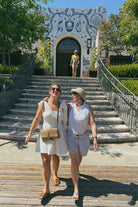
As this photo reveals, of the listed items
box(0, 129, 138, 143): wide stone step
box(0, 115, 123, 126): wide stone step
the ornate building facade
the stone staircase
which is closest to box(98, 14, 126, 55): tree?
the ornate building facade

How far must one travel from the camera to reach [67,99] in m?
8.00

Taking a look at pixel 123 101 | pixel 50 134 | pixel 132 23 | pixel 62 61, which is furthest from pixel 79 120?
pixel 62 61

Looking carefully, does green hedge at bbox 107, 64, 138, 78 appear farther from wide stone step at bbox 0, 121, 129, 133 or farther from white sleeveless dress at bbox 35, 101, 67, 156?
white sleeveless dress at bbox 35, 101, 67, 156

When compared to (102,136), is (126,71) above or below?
above

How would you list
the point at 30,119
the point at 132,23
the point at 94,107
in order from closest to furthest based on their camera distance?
the point at 30,119
the point at 94,107
the point at 132,23

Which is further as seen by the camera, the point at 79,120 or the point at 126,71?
the point at 126,71

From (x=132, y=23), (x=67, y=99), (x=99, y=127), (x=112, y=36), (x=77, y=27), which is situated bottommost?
(x=99, y=127)

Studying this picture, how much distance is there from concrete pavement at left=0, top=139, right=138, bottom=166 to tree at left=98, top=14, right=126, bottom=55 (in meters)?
12.4

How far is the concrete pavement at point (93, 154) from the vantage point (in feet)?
12.9

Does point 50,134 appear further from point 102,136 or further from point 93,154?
point 102,136

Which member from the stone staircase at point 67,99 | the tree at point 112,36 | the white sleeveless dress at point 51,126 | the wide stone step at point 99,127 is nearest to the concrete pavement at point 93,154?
the stone staircase at point 67,99

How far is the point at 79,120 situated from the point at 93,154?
7.14ft

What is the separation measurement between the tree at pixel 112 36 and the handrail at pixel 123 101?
25.5 ft

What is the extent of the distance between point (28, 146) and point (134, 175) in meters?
2.92
